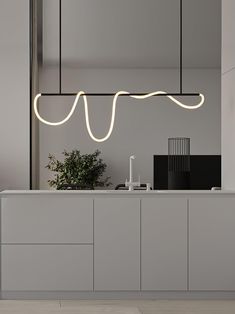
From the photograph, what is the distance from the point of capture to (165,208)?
602cm

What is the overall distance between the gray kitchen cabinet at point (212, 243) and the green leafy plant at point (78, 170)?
453 cm

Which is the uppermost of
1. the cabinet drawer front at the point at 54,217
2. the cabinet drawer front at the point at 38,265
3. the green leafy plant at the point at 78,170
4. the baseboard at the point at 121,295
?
the green leafy plant at the point at 78,170

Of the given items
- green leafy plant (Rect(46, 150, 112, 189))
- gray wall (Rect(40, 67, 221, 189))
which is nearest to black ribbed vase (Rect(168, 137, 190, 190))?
green leafy plant (Rect(46, 150, 112, 189))

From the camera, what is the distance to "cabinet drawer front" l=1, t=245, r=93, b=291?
5.98 m

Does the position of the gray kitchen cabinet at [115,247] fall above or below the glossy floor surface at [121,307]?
above

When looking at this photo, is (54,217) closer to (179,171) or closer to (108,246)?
(108,246)

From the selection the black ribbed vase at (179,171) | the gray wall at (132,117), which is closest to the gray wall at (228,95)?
the black ribbed vase at (179,171)

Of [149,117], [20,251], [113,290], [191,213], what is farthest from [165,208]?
[149,117]

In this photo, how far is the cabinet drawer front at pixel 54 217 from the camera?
5988mm

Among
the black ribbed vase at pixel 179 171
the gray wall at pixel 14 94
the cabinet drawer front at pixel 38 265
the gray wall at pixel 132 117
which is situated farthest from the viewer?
the gray wall at pixel 132 117

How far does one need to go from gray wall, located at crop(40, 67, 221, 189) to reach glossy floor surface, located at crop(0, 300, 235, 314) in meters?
5.44

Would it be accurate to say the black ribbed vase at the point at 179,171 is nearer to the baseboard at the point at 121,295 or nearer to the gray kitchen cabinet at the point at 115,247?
the gray kitchen cabinet at the point at 115,247

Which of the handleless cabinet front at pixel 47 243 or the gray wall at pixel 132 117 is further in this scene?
the gray wall at pixel 132 117

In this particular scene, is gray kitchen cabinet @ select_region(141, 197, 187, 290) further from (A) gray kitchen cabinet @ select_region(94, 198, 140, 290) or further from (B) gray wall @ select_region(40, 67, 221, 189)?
(B) gray wall @ select_region(40, 67, 221, 189)
